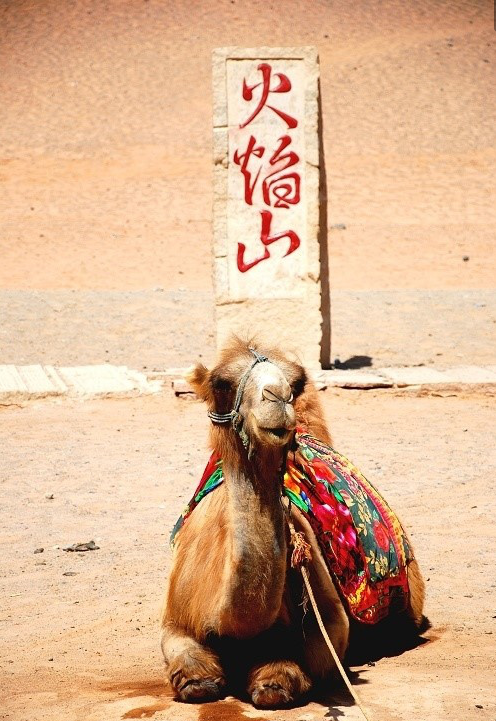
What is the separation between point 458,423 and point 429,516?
2.81 m

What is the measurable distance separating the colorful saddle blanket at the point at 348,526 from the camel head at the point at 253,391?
515mm

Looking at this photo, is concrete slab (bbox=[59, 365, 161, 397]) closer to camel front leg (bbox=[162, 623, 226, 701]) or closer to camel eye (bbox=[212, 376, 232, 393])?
camel front leg (bbox=[162, 623, 226, 701])

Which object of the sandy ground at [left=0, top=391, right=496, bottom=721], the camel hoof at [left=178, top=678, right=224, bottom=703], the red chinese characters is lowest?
the sandy ground at [left=0, top=391, right=496, bottom=721]

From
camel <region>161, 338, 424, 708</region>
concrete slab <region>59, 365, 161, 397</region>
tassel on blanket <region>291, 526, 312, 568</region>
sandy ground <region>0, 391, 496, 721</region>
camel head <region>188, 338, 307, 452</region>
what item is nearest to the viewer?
camel head <region>188, 338, 307, 452</region>

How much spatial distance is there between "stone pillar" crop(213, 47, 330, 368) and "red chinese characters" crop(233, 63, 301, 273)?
1 centimetres

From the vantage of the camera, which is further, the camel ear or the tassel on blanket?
the tassel on blanket

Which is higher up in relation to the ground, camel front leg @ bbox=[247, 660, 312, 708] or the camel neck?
the camel neck

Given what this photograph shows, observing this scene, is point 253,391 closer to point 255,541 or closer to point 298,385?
point 298,385

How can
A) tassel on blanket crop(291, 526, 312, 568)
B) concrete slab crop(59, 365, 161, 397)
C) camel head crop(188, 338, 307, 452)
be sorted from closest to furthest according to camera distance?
camel head crop(188, 338, 307, 452) → tassel on blanket crop(291, 526, 312, 568) → concrete slab crop(59, 365, 161, 397)

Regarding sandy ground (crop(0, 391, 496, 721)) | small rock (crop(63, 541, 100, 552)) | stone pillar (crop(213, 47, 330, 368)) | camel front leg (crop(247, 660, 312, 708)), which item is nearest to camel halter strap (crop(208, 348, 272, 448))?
camel front leg (crop(247, 660, 312, 708))

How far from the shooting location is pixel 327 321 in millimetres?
12375

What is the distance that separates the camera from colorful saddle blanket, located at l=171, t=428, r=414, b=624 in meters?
4.32

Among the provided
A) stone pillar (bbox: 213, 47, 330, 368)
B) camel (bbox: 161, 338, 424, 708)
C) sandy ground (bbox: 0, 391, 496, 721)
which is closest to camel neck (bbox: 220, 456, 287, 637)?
camel (bbox: 161, 338, 424, 708)

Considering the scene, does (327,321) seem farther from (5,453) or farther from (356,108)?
(356,108)
